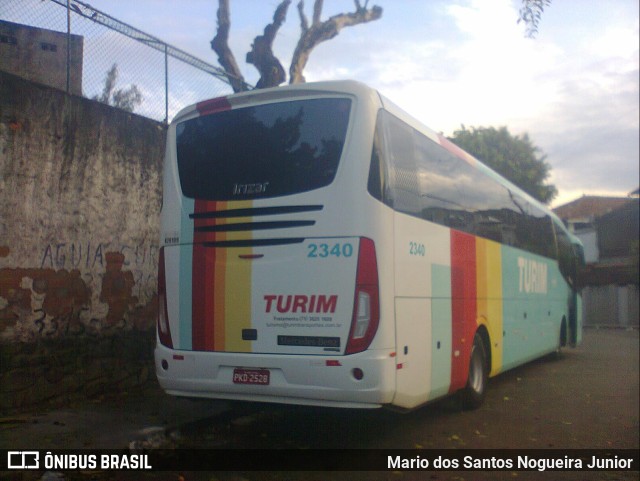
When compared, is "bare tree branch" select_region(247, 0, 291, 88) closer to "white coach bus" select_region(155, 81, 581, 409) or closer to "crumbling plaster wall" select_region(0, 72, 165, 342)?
"crumbling plaster wall" select_region(0, 72, 165, 342)

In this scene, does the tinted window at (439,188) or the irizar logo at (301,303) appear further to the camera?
the tinted window at (439,188)

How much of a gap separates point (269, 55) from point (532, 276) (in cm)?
726

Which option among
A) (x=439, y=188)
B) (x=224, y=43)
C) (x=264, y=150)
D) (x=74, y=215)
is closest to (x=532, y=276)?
(x=439, y=188)

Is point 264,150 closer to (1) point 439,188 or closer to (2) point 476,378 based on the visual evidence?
(1) point 439,188

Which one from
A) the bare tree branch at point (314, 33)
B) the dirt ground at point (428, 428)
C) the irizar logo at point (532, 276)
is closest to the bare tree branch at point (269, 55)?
the bare tree branch at point (314, 33)

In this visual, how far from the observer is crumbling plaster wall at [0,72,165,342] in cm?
773

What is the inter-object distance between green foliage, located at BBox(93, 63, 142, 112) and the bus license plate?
4.84 m

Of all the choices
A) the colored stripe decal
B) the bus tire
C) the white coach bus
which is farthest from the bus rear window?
the bus tire

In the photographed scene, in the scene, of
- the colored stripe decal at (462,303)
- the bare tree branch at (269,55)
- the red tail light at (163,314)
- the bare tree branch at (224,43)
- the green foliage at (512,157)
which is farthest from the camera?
the green foliage at (512,157)

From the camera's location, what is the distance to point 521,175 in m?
37.7

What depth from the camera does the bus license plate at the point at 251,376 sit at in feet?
20.6

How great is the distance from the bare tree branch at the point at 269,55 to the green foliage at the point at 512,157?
79.2 feet

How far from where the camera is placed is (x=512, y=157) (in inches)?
1507

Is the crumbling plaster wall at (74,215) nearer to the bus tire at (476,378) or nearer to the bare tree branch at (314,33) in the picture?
the bus tire at (476,378)
